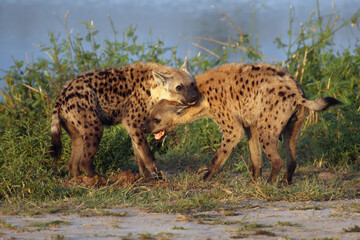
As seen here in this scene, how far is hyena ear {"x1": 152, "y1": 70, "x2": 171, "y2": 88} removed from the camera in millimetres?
5391

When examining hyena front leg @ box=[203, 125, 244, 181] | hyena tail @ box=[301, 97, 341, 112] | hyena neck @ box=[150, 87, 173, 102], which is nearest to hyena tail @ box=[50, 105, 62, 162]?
hyena neck @ box=[150, 87, 173, 102]

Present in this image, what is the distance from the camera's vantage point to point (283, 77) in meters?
4.94

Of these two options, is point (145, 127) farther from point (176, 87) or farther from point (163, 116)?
point (176, 87)

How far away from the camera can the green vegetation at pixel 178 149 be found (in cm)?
433

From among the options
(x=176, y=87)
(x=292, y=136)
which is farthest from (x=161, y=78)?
(x=292, y=136)

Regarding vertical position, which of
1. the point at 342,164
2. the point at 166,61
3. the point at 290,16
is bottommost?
the point at 342,164

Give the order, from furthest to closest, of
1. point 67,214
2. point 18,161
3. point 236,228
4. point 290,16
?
point 290,16 < point 18,161 < point 67,214 < point 236,228

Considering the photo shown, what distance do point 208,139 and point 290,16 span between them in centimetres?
246

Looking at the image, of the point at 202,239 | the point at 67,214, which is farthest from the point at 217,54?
the point at 202,239

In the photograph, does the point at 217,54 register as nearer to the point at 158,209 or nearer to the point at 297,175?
the point at 297,175

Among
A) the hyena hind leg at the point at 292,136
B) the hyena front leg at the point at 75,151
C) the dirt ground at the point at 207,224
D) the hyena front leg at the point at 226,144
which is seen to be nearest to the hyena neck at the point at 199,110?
the hyena front leg at the point at 226,144

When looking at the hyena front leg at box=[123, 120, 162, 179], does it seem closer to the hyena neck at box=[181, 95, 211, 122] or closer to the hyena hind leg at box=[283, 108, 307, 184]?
the hyena neck at box=[181, 95, 211, 122]

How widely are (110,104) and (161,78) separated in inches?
22.7

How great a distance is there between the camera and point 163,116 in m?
5.50
